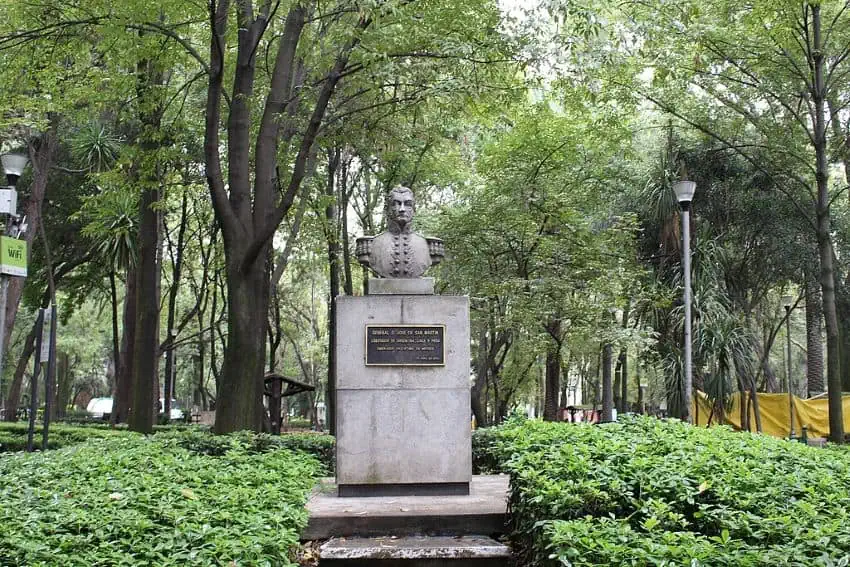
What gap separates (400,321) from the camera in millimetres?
8148

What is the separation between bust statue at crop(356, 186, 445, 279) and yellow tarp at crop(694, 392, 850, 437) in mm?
14799

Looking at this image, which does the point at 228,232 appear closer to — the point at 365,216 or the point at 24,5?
the point at 24,5

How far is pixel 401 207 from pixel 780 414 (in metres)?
17.7

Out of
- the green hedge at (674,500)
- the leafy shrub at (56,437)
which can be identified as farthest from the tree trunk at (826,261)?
the leafy shrub at (56,437)

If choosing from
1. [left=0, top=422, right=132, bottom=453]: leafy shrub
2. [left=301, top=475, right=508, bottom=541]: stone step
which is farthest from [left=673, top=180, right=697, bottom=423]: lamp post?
[left=0, top=422, right=132, bottom=453]: leafy shrub

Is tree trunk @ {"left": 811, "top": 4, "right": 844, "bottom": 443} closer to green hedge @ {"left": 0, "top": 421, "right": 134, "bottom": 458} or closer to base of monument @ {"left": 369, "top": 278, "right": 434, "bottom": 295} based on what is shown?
base of monument @ {"left": 369, "top": 278, "right": 434, "bottom": 295}

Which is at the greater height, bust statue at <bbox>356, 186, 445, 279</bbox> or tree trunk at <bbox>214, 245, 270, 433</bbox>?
bust statue at <bbox>356, 186, 445, 279</bbox>

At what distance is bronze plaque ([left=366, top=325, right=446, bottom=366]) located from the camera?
8.10 m

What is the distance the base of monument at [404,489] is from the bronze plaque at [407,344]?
1.19 metres

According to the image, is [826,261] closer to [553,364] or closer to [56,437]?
[553,364]

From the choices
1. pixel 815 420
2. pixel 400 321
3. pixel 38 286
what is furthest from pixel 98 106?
pixel 815 420

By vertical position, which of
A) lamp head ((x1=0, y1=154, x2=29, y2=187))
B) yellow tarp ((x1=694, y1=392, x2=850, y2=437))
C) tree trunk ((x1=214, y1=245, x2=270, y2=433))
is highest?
lamp head ((x1=0, y1=154, x2=29, y2=187))

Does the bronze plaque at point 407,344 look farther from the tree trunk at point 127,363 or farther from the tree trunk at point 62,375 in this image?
the tree trunk at point 62,375

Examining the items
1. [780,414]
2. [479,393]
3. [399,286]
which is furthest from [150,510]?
[780,414]
